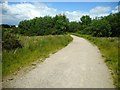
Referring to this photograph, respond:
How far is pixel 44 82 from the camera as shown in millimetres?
8414

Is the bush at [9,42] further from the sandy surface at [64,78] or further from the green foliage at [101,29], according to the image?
the green foliage at [101,29]

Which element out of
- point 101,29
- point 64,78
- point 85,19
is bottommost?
point 64,78

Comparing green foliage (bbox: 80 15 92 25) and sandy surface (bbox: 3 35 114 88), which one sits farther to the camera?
green foliage (bbox: 80 15 92 25)

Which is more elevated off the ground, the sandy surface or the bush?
the bush

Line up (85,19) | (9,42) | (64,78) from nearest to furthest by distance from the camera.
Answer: (64,78) < (9,42) < (85,19)

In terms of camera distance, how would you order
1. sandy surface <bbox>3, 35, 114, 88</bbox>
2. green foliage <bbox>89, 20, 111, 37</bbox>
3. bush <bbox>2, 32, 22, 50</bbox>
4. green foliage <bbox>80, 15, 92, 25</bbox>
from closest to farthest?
sandy surface <bbox>3, 35, 114, 88</bbox>, bush <bbox>2, 32, 22, 50</bbox>, green foliage <bbox>89, 20, 111, 37</bbox>, green foliage <bbox>80, 15, 92, 25</bbox>

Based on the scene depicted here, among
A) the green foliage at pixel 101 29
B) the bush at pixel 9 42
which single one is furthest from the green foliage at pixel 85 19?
the bush at pixel 9 42

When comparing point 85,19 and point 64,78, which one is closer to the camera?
point 64,78

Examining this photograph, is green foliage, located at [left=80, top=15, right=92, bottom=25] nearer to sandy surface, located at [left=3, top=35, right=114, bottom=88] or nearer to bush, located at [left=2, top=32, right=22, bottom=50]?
bush, located at [left=2, top=32, right=22, bottom=50]

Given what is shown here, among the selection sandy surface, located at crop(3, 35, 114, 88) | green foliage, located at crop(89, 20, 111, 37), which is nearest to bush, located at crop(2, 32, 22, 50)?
sandy surface, located at crop(3, 35, 114, 88)

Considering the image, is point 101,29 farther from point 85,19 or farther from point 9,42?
point 9,42

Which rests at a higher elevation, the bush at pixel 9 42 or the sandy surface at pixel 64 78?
the bush at pixel 9 42

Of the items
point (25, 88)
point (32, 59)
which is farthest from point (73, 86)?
point (32, 59)

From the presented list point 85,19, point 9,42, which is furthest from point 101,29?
point 9,42
